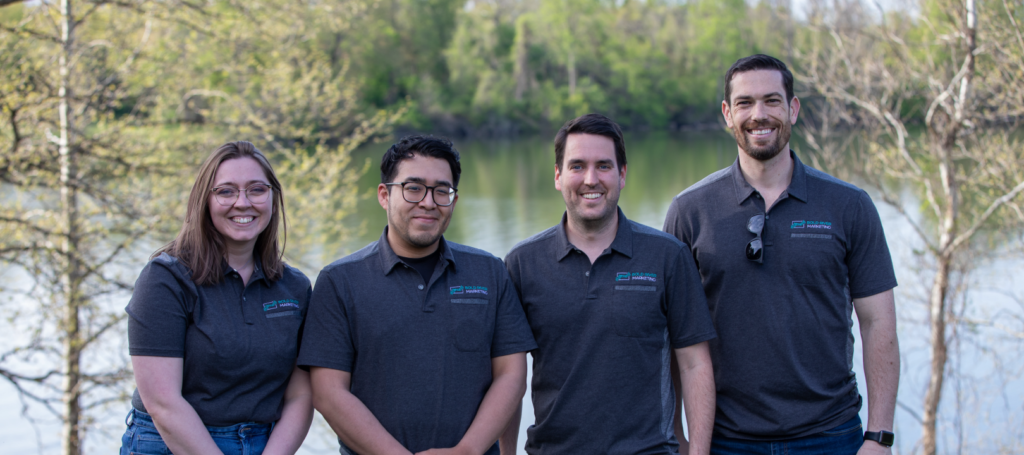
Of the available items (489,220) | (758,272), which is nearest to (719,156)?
(489,220)

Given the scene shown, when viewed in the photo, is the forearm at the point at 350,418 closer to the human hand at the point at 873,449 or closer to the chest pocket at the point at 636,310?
the chest pocket at the point at 636,310

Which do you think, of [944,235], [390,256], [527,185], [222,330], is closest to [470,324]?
[390,256]

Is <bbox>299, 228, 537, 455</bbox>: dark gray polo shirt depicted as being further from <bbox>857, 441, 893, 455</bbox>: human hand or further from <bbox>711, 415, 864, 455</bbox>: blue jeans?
<bbox>857, 441, 893, 455</bbox>: human hand

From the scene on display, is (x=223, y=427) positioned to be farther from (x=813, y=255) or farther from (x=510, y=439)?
(x=813, y=255)

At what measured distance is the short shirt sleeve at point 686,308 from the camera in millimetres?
2740

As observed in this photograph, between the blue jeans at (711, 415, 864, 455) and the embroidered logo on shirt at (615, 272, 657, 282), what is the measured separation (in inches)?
28.4

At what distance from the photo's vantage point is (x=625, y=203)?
76.6 feet

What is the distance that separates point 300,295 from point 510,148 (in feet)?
131

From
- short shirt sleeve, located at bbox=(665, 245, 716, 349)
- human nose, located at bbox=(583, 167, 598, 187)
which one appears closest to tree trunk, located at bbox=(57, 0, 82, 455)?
human nose, located at bbox=(583, 167, 598, 187)

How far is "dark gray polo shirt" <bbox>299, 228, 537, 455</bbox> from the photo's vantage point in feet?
8.50

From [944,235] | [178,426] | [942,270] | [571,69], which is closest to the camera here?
[178,426]

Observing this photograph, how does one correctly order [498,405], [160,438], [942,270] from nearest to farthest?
[160,438], [498,405], [942,270]

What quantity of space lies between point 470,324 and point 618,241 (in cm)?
64

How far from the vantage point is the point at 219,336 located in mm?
2510
